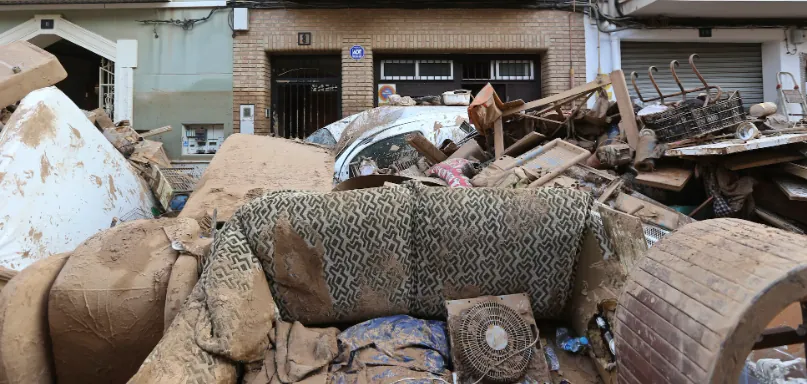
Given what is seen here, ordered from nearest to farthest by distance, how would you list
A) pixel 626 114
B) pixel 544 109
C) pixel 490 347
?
pixel 490 347
pixel 626 114
pixel 544 109

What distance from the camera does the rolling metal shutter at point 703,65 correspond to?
29.5 ft

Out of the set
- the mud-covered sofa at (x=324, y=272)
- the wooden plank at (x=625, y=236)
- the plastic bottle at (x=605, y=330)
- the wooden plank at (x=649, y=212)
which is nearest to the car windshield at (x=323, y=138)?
the wooden plank at (x=649, y=212)

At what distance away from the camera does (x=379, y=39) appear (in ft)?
27.6

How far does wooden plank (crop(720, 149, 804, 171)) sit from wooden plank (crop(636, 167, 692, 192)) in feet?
1.22

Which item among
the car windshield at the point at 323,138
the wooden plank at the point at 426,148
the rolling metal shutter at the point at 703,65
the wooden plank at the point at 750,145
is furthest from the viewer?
the rolling metal shutter at the point at 703,65

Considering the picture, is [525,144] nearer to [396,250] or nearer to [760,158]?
[760,158]

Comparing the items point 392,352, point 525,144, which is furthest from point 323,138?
point 392,352

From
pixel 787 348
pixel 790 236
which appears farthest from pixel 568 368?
pixel 790 236

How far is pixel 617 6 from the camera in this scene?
28.0 feet

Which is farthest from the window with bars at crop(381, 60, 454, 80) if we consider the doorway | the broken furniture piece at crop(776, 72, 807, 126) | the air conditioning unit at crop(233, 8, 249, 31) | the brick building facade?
the broken furniture piece at crop(776, 72, 807, 126)

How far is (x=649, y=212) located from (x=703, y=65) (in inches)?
267

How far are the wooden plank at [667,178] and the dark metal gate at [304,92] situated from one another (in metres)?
5.71

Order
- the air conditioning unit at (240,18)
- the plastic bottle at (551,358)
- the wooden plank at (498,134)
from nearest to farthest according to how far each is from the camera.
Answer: the plastic bottle at (551,358) → the wooden plank at (498,134) → the air conditioning unit at (240,18)

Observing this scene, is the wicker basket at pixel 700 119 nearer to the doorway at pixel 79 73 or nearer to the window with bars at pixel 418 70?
the window with bars at pixel 418 70
